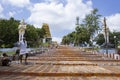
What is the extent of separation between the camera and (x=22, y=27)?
36.0m

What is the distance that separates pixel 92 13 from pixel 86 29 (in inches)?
173

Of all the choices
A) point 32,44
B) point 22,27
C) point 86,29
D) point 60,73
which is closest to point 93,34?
point 86,29

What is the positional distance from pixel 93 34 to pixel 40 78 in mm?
57170

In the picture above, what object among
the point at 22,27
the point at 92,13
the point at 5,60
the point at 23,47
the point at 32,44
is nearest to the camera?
the point at 5,60

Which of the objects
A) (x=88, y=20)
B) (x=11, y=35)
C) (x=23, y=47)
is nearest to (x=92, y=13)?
(x=88, y=20)

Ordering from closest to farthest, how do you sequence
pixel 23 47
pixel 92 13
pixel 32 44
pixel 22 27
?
pixel 23 47 < pixel 22 27 < pixel 92 13 < pixel 32 44

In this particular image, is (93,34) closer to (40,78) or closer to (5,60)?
(5,60)

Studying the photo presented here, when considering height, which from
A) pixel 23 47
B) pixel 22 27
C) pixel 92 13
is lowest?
pixel 23 47

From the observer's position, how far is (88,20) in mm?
66875

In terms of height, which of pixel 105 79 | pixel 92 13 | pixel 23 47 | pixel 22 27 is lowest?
pixel 105 79

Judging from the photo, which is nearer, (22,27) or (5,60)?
(5,60)

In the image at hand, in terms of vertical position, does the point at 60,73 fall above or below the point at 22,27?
below

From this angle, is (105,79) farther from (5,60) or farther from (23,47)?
(23,47)

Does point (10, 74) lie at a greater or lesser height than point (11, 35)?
lesser
